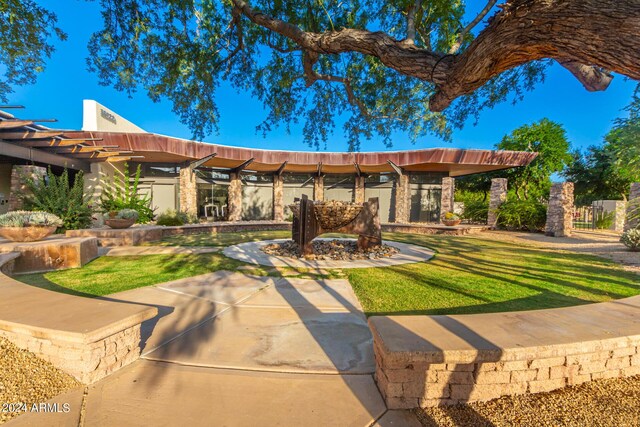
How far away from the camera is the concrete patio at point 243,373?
1.58 metres

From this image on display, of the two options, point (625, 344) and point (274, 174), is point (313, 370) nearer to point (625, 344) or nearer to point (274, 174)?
point (625, 344)

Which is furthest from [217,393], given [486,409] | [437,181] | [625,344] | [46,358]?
[437,181]

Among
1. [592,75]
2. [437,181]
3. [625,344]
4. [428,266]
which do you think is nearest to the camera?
[625,344]

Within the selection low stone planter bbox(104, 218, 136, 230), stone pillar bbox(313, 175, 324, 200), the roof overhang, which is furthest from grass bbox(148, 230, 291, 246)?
stone pillar bbox(313, 175, 324, 200)

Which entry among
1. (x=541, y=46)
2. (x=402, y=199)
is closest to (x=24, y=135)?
(x=541, y=46)

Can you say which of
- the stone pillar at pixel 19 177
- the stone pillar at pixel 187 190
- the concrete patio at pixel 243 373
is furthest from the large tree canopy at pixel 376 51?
the stone pillar at pixel 187 190

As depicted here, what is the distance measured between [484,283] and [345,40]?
4.60m

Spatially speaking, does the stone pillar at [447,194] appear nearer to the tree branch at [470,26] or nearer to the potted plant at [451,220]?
the potted plant at [451,220]

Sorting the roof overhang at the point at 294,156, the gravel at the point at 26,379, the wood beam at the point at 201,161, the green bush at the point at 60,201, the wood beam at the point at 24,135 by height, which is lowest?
the gravel at the point at 26,379

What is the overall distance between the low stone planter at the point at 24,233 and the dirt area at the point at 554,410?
7575 mm

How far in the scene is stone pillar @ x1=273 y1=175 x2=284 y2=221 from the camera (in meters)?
18.5

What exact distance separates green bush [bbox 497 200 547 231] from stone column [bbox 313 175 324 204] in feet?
37.3

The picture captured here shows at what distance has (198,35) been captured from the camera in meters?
5.93

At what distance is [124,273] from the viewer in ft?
15.6
